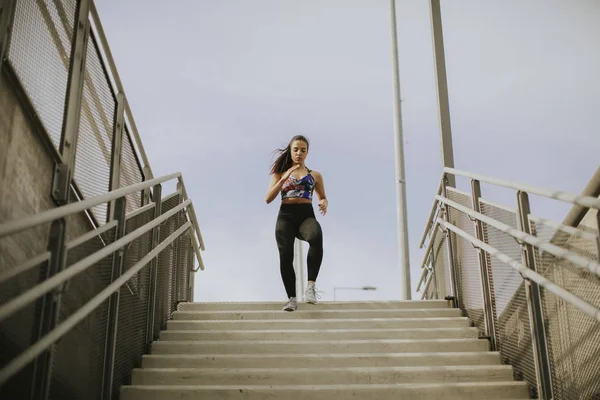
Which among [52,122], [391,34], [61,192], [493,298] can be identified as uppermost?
[391,34]

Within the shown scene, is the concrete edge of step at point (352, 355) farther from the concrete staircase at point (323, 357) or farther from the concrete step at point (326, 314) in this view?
the concrete step at point (326, 314)

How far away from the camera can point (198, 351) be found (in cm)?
545

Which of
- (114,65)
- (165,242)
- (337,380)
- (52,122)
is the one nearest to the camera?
(52,122)

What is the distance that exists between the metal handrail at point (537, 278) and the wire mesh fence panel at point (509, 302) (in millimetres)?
64

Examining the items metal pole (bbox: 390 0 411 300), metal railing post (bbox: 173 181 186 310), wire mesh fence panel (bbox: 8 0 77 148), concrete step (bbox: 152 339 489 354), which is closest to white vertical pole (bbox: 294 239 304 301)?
metal pole (bbox: 390 0 411 300)

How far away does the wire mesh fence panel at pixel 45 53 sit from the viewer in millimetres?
3695

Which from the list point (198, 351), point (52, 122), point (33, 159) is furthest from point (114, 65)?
point (198, 351)

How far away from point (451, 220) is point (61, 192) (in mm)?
3805

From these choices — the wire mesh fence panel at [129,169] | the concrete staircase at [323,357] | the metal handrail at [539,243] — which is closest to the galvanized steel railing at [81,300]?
the wire mesh fence panel at [129,169]

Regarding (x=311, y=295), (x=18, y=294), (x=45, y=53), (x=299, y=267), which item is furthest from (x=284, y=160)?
(x=299, y=267)

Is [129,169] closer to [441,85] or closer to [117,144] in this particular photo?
[117,144]

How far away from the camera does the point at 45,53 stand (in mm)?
4008

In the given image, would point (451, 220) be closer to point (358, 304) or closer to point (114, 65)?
point (358, 304)

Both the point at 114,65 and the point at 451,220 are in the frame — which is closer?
the point at 114,65
